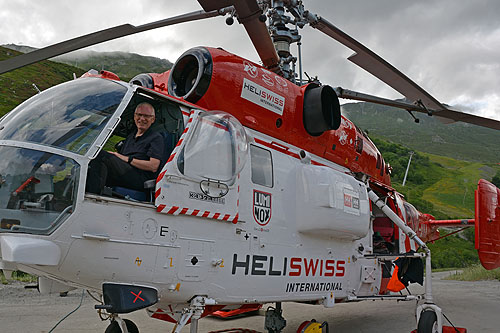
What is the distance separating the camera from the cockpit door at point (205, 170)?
12.4 ft

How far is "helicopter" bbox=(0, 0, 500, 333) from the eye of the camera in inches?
128

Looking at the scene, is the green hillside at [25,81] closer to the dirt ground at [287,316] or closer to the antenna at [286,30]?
the dirt ground at [287,316]

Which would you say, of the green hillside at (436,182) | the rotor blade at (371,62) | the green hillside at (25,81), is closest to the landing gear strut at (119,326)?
the rotor blade at (371,62)

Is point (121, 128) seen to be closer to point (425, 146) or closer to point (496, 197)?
point (496, 197)

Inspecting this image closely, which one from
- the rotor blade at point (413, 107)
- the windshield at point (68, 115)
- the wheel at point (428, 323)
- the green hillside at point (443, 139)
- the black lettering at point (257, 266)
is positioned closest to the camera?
the windshield at point (68, 115)

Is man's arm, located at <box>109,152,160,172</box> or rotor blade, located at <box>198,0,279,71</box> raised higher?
rotor blade, located at <box>198,0,279,71</box>

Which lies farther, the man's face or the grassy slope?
the grassy slope

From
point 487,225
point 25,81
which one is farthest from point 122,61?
point 487,225

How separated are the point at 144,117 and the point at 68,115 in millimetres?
817

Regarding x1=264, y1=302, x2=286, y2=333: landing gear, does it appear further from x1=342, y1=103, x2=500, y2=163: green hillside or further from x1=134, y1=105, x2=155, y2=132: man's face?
x1=342, y1=103, x2=500, y2=163: green hillside

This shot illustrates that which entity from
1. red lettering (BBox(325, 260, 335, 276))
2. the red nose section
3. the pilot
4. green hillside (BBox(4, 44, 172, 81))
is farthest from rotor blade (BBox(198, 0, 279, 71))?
green hillside (BBox(4, 44, 172, 81))

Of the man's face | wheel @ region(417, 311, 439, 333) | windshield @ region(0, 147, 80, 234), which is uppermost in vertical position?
the man's face

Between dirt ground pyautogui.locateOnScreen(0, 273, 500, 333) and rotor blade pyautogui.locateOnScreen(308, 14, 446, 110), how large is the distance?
13.4 ft

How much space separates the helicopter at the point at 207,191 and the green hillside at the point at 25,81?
40874 millimetres
